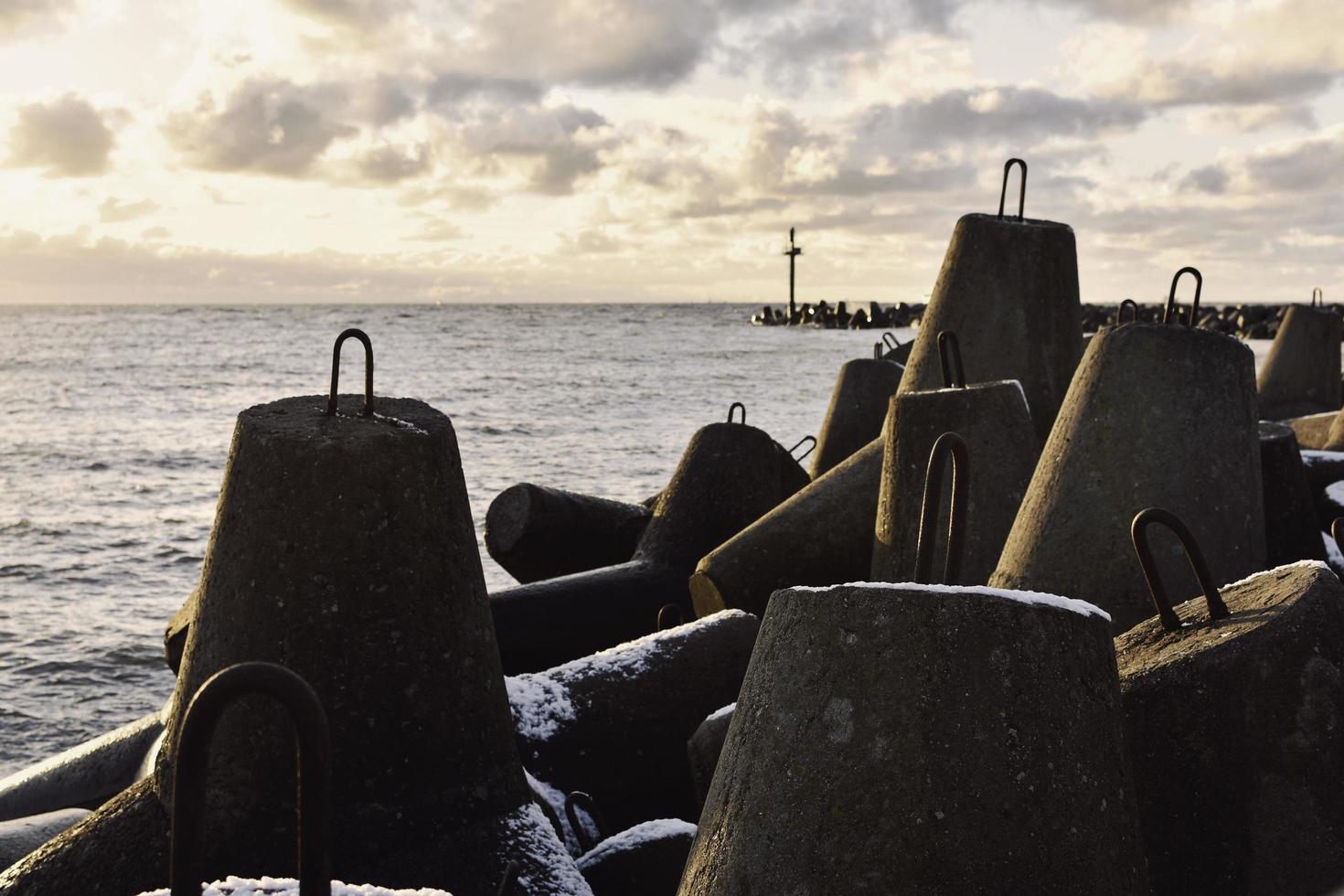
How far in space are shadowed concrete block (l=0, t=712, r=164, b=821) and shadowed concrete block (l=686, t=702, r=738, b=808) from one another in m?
2.61

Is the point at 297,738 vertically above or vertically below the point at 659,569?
above

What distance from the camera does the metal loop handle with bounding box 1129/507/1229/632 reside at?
2.26m

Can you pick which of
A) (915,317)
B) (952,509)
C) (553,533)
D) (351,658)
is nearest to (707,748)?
(351,658)

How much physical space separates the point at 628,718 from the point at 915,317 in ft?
215

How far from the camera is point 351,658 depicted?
2.72 meters

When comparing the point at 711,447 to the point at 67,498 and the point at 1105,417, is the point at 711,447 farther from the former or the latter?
the point at 67,498

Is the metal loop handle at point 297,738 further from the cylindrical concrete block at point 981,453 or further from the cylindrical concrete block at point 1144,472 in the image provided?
→ the cylindrical concrete block at point 981,453

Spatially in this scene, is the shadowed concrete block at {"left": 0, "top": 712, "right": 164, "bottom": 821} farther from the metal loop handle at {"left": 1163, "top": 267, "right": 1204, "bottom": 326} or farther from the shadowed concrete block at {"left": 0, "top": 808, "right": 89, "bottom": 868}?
the metal loop handle at {"left": 1163, "top": 267, "right": 1204, "bottom": 326}

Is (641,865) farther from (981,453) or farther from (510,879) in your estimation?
(981,453)

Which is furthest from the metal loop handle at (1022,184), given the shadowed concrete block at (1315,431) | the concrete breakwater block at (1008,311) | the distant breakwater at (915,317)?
the distant breakwater at (915,317)

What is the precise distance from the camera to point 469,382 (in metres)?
31.1

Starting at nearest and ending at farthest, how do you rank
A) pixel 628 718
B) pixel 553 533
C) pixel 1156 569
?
pixel 1156 569 → pixel 628 718 → pixel 553 533

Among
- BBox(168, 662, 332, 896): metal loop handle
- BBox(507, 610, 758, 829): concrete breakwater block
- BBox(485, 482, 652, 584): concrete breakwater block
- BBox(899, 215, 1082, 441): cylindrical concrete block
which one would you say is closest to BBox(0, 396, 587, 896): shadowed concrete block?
BBox(507, 610, 758, 829): concrete breakwater block

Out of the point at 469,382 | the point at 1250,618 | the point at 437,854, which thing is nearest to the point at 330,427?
the point at 437,854
